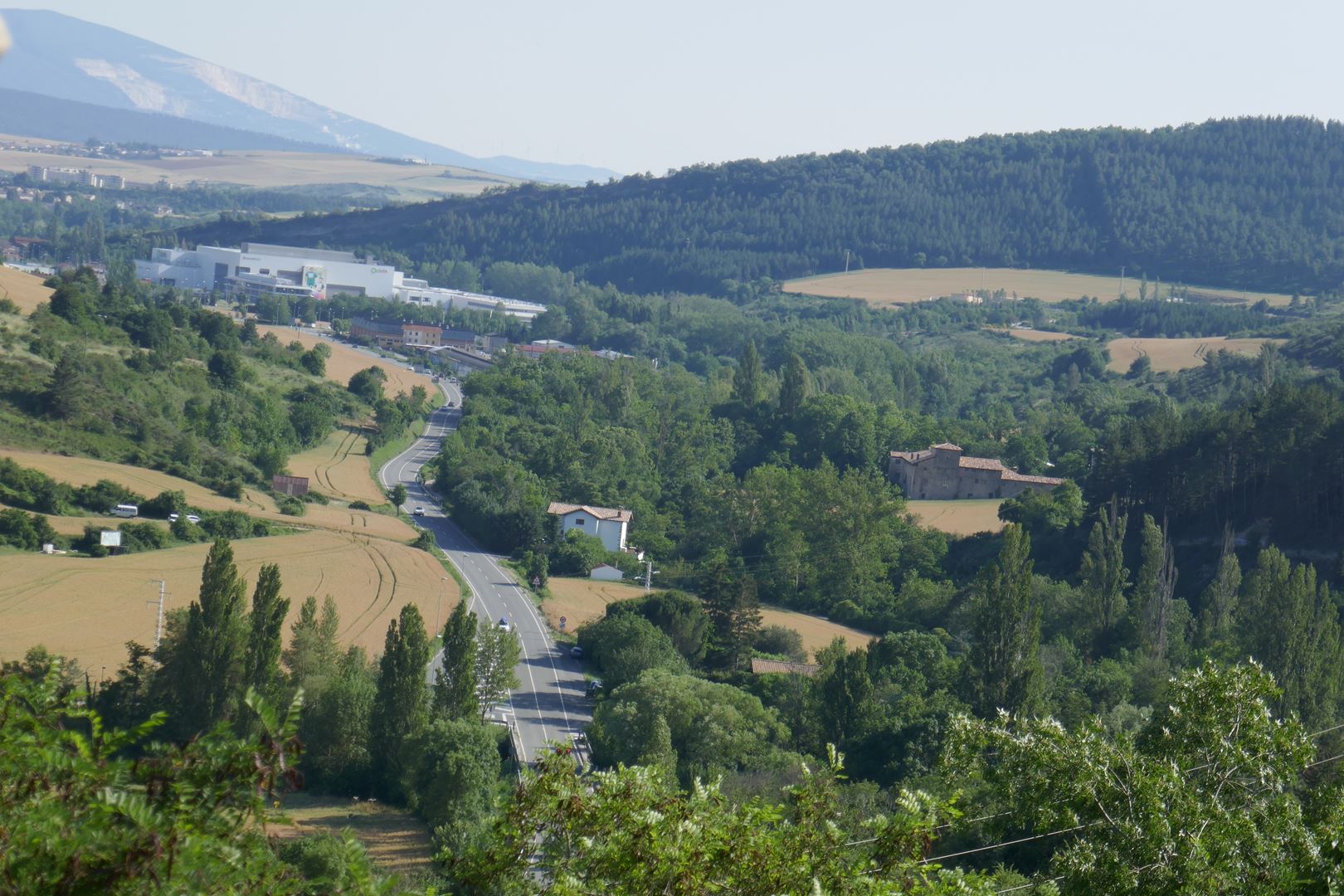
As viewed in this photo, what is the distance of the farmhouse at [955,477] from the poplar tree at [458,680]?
87.9 ft

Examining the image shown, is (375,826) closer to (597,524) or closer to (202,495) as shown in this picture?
(202,495)

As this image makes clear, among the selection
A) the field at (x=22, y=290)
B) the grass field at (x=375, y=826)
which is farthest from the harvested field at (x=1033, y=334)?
the grass field at (x=375, y=826)

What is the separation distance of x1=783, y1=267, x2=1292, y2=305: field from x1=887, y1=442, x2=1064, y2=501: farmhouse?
4692 centimetres

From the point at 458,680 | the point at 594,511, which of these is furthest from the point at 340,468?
the point at 458,680

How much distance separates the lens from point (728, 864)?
641 cm

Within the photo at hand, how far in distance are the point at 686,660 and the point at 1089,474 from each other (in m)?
16.8

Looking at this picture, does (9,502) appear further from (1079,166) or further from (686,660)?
(1079,166)

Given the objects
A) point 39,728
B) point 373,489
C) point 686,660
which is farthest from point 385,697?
point 373,489

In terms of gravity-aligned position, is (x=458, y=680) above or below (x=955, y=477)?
below

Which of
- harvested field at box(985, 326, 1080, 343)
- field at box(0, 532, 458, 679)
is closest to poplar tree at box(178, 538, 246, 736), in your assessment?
field at box(0, 532, 458, 679)

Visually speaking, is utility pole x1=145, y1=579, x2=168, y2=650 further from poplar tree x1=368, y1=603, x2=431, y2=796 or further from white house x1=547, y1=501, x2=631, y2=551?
white house x1=547, y1=501, x2=631, y2=551

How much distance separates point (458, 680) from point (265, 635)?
2.84 metres

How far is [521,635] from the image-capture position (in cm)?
3095

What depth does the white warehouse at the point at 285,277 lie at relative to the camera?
316ft
